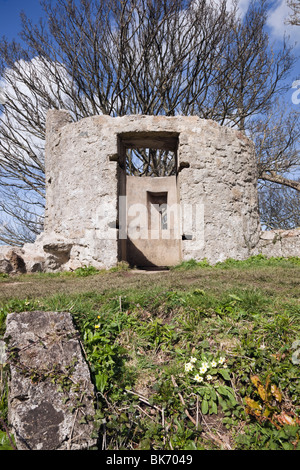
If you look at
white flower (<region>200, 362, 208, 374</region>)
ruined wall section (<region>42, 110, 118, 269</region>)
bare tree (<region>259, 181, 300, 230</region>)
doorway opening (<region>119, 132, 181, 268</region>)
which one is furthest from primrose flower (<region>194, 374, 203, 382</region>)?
bare tree (<region>259, 181, 300, 230</region>)

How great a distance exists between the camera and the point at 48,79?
12781 millimetres

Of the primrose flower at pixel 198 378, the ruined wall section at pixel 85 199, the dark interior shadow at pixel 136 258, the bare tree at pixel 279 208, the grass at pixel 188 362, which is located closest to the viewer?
the grass at pixel 188 362

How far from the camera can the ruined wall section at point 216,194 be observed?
663cm

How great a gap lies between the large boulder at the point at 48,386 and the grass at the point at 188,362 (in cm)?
12

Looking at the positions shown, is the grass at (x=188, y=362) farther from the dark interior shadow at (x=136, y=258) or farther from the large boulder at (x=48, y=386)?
the dark interior shadow at (x=136, y=258)

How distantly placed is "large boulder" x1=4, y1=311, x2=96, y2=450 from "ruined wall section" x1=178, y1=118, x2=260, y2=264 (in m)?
4.41

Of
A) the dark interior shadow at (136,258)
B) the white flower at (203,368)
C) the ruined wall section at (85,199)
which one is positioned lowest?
the white flower at (203,368)

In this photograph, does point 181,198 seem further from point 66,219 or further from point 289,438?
point 289,438

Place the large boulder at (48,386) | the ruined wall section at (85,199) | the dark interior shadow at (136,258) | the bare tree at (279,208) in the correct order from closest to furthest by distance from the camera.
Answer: the large boulder at (48,386), the ruined wall section at (85,199), the dark interior shadow at (136,258), the bare tree at (279,208)

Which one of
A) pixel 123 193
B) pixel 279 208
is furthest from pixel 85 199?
pixel 279 208

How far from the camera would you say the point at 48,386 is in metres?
2.01

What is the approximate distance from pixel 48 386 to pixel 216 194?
544 cm

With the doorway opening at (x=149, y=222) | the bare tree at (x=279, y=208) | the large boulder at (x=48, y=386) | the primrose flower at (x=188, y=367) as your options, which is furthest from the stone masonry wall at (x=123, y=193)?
the bare tree at (x=279, y=208)

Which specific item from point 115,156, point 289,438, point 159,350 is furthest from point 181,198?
point 289,438
